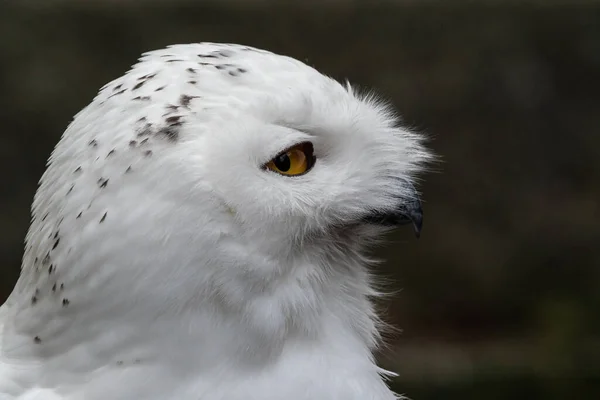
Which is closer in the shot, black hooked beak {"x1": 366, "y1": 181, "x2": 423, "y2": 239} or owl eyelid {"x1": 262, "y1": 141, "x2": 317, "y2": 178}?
owl eyelid {"x1": 262, "y1": 141, "x2": 317, "y2": 178}

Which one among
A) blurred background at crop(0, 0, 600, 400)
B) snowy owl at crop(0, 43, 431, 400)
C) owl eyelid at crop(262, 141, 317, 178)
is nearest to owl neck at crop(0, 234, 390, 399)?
snowy owl at crop(0, 43, 431, 400)

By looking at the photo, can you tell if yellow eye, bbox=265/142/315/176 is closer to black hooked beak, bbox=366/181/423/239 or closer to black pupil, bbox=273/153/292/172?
black pupil, bbox=273/153/292/172

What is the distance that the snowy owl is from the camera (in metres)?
1.39

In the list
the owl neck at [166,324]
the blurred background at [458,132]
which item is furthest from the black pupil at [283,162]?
the blurred background at [458,132]

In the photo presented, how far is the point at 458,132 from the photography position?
13.0ft

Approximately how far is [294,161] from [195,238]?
0.71 feet

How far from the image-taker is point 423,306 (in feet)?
13.3

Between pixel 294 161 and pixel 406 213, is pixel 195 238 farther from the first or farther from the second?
pixel 406 213

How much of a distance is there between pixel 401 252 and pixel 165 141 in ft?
8.94

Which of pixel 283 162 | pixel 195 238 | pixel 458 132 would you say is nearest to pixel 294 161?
pixel 283 162

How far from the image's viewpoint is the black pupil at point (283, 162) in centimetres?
144

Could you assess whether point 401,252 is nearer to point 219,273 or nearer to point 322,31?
point 322,31

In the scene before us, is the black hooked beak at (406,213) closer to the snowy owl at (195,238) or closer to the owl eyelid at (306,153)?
the snowy owl at (195,238)

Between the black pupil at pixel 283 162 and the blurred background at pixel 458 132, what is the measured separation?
7.66 ft
